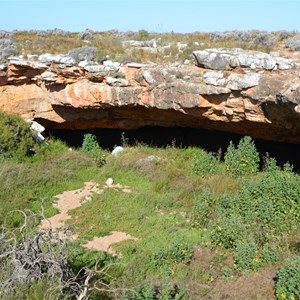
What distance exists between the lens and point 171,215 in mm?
8094

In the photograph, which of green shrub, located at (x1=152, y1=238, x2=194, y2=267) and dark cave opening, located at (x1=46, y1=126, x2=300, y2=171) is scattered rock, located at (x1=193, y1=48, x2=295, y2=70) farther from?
green shrub, located at (x1=152, y1=238, x2=194, y2=267)

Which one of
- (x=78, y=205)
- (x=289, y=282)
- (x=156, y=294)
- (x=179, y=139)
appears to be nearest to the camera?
(x=289, y=282)

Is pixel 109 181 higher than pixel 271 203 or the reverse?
the reverse

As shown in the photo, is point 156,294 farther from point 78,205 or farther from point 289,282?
point 78,205

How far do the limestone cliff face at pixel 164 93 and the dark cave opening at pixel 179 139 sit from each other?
63 cm

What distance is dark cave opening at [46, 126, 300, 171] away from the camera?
1112cm

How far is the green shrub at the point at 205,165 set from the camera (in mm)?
9938

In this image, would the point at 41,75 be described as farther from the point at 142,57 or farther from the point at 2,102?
the point at 142,57

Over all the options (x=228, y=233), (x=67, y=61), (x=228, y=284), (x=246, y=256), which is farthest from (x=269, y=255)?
(x=67, y=61)

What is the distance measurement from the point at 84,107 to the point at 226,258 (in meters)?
6.61

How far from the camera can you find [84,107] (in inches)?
445

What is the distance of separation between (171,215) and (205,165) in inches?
92.6

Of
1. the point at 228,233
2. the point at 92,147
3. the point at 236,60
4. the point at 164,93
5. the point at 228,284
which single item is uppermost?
the point at 236,60

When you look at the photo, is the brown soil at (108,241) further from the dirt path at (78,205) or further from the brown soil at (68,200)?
the brown soil at (68,200)
